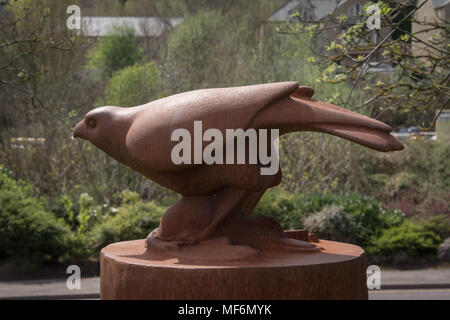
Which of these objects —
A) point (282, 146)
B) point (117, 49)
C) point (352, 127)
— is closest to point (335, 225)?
point (282, 146)

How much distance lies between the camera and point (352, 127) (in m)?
4.25

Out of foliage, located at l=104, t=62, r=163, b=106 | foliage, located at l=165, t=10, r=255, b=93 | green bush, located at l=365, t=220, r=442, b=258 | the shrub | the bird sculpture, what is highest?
foliage, located at l=165, t=10, r=255, b=93

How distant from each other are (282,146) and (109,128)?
8.67 m

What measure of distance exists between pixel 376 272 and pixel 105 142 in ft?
19.8

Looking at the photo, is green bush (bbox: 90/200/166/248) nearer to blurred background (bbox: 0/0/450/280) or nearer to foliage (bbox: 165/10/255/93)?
blurred background (bbox: 0/0/450/280)

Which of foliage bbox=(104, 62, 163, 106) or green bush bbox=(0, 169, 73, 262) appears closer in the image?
green bush bbox=(0, 169, 73, 262)

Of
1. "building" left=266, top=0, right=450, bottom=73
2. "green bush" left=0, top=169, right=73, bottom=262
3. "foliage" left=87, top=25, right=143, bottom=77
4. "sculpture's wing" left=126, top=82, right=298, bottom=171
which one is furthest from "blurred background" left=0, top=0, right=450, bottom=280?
"foliage" left=87, top=25, right=143, bottom=77

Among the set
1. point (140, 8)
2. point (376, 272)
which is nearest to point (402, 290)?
point (376, 272)

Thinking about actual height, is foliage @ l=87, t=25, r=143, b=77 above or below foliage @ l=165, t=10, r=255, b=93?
above

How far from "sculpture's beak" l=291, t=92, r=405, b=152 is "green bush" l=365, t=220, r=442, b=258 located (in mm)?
6283

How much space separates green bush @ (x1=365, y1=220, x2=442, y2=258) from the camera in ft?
33.2

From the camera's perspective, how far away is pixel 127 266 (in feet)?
13.8

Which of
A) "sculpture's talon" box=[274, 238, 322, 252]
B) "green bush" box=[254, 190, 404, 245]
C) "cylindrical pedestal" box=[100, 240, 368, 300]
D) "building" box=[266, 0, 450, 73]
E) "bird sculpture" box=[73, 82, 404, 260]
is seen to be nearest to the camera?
"cylindrical pedestal" box=[100, 240, 368, 300]
